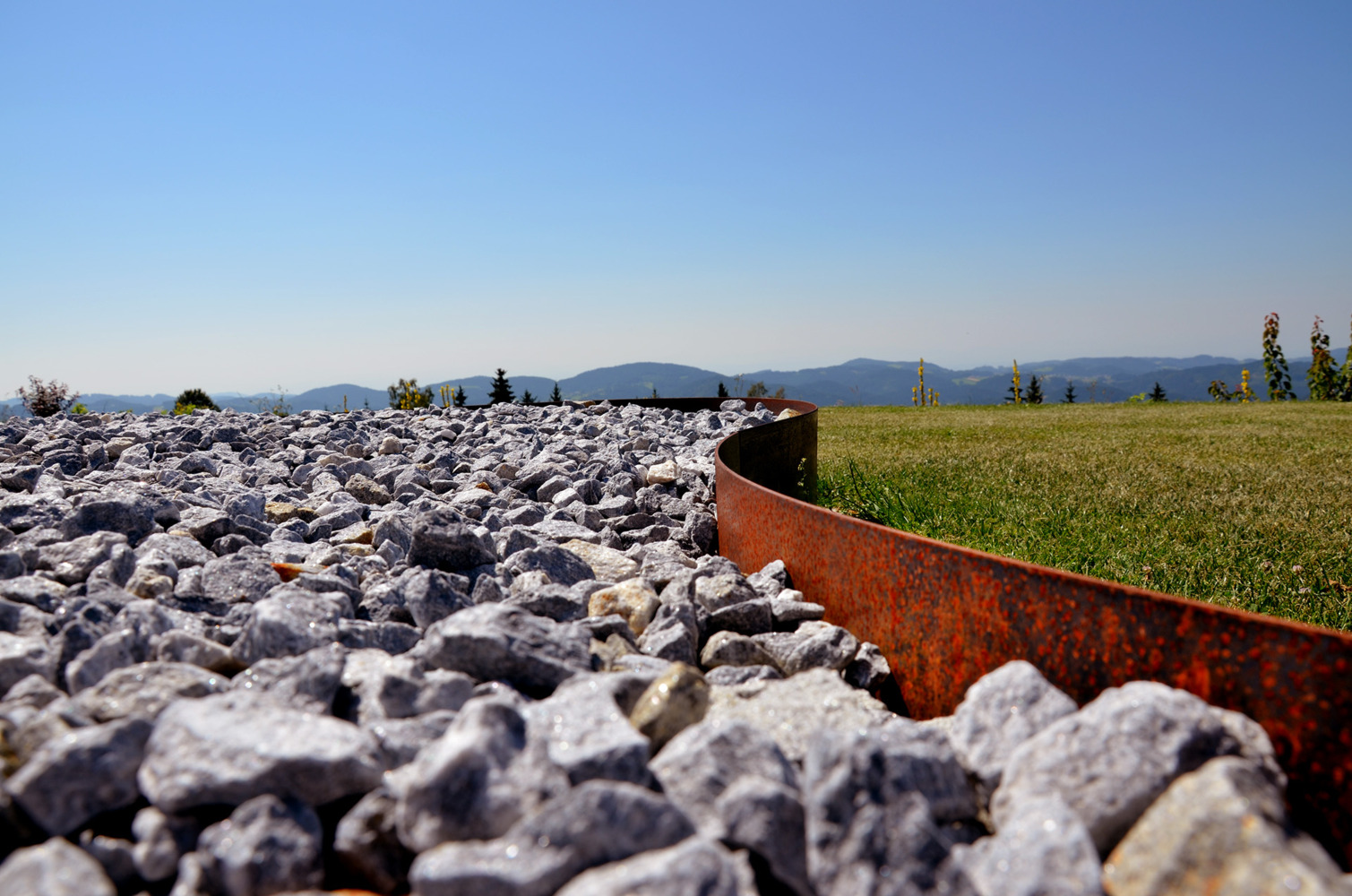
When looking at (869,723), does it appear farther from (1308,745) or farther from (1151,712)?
(1308,745)

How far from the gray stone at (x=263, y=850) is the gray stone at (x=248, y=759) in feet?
0.11

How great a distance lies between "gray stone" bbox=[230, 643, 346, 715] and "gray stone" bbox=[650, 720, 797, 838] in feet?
1.95

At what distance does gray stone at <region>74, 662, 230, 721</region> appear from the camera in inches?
49.6

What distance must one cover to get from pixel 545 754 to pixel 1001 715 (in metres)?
0.77

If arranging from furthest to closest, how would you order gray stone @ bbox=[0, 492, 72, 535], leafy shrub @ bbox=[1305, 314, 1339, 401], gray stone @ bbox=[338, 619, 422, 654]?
1. leafy shrub @ bbox=[1305, 314, 1339, 401]
2. gray stone @ bbox=[0, 492, 72, 535]
3. gray stone @ bbox=[338, 619, 422, 654]

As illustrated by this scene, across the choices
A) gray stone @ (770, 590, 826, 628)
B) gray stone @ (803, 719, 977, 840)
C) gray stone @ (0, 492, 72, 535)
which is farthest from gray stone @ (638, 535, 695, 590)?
gray stone @ (0, 492, 72, 535)

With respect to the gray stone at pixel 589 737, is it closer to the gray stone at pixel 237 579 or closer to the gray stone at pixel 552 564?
the gray stone at pixel 552 564

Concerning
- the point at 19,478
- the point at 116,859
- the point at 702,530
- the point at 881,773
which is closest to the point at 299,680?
the point at 116,859

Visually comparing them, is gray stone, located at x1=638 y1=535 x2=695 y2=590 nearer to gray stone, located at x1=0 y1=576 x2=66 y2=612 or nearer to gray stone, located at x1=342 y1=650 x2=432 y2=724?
gray stone, located at x1=342 y1=650 x2=432 y2=724

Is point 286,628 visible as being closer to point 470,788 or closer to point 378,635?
point 378,635

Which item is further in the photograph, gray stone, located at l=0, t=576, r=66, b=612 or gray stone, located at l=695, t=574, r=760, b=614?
gray stone, located at l=695, t=574, r=760, b=614

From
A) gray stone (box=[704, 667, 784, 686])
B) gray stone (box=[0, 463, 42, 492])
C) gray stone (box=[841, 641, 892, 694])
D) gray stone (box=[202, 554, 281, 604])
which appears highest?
gray stone (box=[0, 463, 42, 492])

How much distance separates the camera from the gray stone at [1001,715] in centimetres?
124

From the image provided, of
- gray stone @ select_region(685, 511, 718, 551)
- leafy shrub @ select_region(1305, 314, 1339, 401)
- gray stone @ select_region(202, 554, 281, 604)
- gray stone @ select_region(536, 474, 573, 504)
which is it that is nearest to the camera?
gray stone @ select_region(202, 554, 281, 604)
